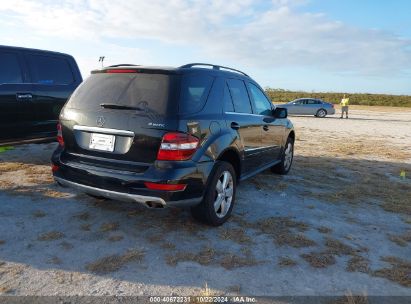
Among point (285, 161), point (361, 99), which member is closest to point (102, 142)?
point (285, 161)

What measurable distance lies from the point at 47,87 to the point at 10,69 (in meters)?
0.67

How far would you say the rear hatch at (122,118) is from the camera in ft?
13.1

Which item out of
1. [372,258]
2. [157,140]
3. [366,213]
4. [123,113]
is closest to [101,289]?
[157,140]

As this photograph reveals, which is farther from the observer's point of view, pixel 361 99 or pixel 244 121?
pixel 361 99

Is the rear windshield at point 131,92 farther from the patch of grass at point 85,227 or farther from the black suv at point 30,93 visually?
the black suv at point 30,93

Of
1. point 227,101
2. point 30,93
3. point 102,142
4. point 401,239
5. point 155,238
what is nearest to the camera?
point 102,142

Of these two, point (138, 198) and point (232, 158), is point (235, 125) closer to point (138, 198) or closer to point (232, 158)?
point (232, 158)

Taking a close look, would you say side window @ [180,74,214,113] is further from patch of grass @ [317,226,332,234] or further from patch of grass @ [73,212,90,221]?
patch of grass @ [317,226,332,234]

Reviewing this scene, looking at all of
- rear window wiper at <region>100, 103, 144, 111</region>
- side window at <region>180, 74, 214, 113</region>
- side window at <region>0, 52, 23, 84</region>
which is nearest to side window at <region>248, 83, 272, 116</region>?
side window at <region>180, 74, 214, 113</region>

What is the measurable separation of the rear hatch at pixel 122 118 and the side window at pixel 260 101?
210 cm

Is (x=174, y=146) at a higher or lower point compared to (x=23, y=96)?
lower

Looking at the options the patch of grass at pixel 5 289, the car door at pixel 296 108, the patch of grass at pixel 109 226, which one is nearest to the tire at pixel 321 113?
the car door at pixel 296 108

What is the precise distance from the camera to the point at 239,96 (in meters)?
5.44

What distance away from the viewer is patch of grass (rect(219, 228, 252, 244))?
434cm
